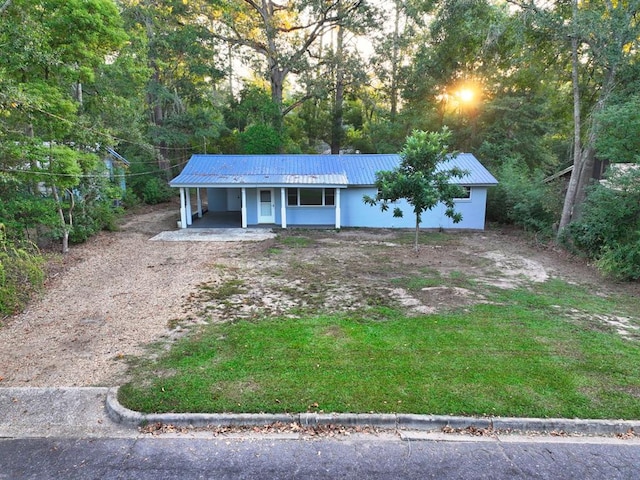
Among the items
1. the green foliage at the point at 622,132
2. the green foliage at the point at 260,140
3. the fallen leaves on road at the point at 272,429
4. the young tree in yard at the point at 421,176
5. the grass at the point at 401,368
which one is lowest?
the fallen leaves on road at the point at 272,429

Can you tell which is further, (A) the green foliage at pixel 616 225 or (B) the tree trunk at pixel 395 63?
(B) the tree trunk at pixel 395 63

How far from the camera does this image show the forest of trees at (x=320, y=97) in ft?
35.6

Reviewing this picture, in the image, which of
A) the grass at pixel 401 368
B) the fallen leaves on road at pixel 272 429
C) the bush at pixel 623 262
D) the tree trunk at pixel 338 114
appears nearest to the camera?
the fallen leaves on road at pixel 272 429

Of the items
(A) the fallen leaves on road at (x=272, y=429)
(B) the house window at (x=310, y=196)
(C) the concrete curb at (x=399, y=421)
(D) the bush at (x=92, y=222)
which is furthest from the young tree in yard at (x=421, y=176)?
(D) the bush at (x=92, y=222)

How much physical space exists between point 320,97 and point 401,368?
2425 cm

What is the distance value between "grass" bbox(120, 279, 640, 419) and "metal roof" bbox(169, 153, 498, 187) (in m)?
10.5

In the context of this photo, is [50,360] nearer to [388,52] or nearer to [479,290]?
[479,290]

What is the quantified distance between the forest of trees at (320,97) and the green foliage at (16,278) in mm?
59

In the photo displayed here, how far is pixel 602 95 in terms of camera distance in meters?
13.1

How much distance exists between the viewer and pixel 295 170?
18.4 metres

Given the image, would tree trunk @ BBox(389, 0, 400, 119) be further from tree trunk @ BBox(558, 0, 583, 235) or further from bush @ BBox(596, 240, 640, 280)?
bush @ BBox(596, 240, 640, 280)

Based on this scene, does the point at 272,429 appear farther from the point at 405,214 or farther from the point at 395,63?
the point at 395,63

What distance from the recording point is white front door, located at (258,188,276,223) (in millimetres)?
18125

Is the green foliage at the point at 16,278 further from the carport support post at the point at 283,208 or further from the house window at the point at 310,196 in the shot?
the house window at the point at 310,196
